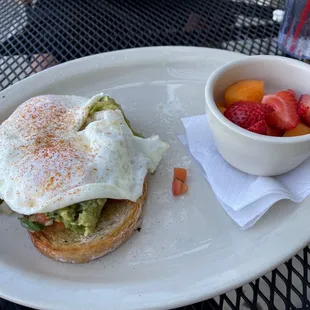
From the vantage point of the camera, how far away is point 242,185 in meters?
1.43

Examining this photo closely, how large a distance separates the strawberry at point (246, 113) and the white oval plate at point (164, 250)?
29cm

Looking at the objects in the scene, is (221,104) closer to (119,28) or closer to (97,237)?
(97,237)

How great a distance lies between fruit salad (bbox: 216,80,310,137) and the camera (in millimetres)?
1340

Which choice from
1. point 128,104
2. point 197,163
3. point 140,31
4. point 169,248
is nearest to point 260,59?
point 197,163

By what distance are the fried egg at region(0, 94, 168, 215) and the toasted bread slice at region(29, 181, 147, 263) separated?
0.09 m

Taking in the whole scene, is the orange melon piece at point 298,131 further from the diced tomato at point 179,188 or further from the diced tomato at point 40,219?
the diced tomato at point 40,219

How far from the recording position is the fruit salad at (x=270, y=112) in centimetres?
134

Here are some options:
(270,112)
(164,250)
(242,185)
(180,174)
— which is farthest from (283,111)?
(164,250)

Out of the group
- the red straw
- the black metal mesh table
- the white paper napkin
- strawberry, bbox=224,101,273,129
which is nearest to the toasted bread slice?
the white paper napkin

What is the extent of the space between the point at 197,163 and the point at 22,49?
1.29 meters

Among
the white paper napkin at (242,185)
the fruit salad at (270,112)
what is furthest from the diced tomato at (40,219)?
the fruit salad at (270,112)

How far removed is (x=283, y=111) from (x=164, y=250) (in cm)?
64

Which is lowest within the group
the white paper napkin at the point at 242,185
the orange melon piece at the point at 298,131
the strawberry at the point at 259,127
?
the white paper napkin at the point at 242,185

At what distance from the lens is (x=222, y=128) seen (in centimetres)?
136
